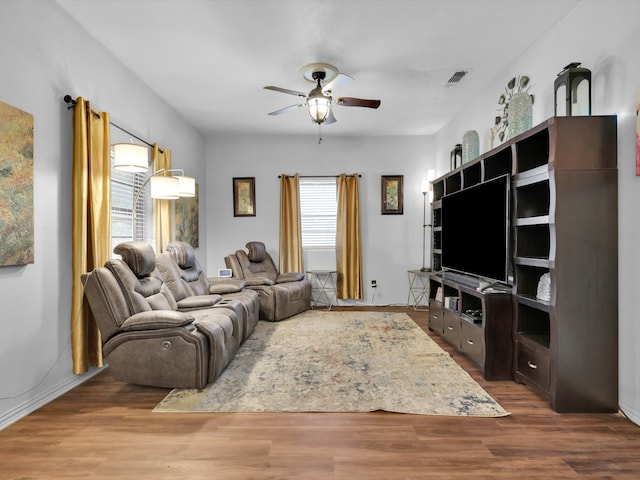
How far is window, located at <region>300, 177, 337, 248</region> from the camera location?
6.10 metres

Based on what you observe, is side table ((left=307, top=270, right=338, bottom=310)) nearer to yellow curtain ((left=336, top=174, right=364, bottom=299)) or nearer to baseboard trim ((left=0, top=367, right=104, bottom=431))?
yellow curtain ((left=336, top=174, right=364, bottom=299))

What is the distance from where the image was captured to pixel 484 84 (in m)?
4.01

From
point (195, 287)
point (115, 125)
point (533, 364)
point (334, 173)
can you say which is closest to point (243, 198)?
point (334, 173)

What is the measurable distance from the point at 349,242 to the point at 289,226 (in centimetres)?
104

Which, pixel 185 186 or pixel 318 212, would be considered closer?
pixel 185 186

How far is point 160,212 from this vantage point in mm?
4160

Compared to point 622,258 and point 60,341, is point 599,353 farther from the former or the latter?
point 60,341

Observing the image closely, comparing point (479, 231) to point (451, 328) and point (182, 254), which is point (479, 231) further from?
point (182, 254)

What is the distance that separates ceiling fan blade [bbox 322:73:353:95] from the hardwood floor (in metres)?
2.75

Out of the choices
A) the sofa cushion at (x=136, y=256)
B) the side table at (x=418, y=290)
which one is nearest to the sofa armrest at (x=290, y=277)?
Answer: the side table at (x=418, y=290)

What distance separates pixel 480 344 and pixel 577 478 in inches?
50.5

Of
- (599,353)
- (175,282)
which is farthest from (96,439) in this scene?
(599,353)

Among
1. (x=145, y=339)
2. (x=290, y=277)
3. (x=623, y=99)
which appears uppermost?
(x=623, y=99)

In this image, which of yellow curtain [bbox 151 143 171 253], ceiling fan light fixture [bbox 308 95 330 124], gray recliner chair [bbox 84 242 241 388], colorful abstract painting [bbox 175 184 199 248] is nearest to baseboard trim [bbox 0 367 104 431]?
gray recliner chair [bbox 84 242 241 388]
